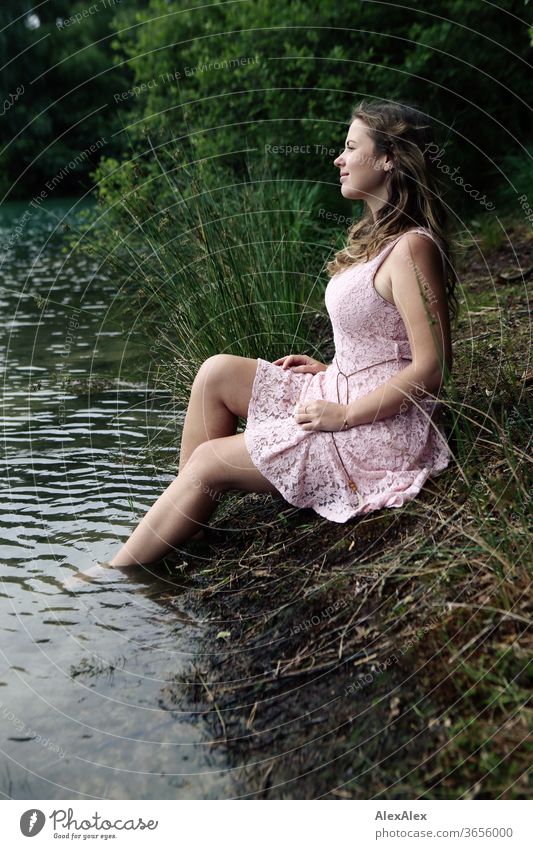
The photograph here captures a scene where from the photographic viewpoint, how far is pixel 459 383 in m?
3.32

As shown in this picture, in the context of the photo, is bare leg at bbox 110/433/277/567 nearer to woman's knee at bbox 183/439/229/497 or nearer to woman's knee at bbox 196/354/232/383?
woman's knee at bbox 183/439/229/497

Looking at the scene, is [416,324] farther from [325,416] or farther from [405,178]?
[405,178]

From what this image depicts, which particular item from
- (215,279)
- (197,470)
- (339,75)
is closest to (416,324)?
(197,470)

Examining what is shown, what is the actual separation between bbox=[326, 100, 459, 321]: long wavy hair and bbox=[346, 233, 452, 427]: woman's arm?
87 mm

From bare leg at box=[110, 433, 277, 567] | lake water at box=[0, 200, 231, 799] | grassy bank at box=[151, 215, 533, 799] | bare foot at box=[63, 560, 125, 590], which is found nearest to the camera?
grassy bank at box=[151, 215, 533, 799]

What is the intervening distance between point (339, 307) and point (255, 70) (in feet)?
18.1

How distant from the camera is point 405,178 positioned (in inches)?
99.3

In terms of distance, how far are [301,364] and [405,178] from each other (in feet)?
2.49

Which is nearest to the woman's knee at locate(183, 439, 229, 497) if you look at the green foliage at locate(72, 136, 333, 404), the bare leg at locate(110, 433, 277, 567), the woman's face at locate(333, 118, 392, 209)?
the bare leg at locate(110, 433, 277, 567)

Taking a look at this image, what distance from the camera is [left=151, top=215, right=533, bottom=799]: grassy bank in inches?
66.9

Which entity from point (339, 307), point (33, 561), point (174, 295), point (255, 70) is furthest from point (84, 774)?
point (255, 70)

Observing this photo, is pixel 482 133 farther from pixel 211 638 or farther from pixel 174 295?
pixel 211 638

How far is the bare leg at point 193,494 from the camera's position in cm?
263

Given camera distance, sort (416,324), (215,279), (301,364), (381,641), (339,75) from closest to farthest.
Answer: (381,641), (416,324), (301,364), (215,279), (339,75)
